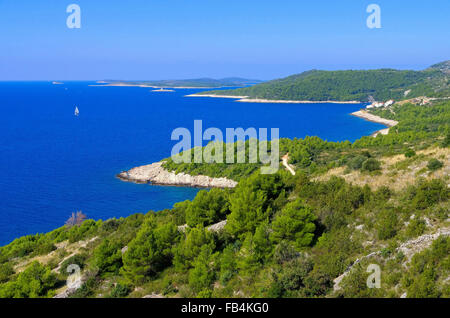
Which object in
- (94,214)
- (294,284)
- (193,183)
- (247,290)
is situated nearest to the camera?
(294,284)

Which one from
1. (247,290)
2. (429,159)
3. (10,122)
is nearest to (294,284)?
(247,290)

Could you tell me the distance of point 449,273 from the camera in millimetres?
10273

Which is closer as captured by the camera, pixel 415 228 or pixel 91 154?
pixel 415 228

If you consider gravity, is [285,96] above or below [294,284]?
above

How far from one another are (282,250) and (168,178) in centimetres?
3916

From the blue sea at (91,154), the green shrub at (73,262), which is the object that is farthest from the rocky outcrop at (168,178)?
the green shrub at (73,262)

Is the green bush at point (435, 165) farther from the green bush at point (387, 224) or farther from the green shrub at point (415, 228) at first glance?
the green shrub at point (415, 228)

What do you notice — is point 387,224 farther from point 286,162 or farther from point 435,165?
point 286,162

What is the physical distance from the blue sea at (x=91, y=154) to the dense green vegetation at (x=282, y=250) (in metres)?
19.9

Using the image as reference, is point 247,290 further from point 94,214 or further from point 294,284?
point 94,214

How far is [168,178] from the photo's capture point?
51.8 metres

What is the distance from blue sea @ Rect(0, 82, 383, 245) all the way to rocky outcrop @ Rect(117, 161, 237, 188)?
164 centimetres

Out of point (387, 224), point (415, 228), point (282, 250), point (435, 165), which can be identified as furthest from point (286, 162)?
point (415, 228)
